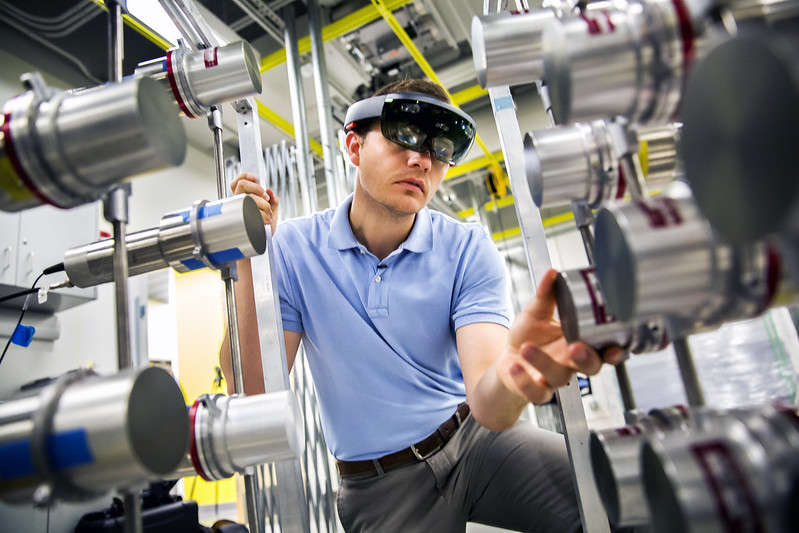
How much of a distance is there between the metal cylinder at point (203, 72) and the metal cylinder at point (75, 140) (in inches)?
10.7

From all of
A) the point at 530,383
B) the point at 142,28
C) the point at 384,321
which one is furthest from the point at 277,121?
the point at 530,383

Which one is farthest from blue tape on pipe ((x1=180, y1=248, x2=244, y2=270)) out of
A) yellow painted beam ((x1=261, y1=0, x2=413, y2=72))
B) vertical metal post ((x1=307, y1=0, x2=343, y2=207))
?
yellow painted beam ((x1=261, y1=0, x2=413, y2=72))

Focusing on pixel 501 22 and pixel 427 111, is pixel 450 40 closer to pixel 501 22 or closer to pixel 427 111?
pixel 427 111

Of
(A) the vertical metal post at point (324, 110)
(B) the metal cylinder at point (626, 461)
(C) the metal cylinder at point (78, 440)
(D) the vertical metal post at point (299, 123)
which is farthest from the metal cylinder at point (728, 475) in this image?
(D) the vertical metal post at point (299, 123)

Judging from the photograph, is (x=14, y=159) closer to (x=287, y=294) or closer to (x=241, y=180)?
(x=241, y=180)

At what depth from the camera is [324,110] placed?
309cm

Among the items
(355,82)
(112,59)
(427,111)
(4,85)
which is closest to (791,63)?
(112,59)

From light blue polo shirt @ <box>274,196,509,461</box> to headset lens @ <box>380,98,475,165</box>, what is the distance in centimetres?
31

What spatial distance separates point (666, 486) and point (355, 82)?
422cm

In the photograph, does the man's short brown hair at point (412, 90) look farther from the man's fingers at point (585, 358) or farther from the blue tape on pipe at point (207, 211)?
the man's fingers at point (585, 358)

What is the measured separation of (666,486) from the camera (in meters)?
0.35

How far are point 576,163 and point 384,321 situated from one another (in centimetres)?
102

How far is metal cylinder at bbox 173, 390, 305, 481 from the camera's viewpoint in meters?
0.59

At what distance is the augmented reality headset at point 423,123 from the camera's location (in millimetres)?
1466
